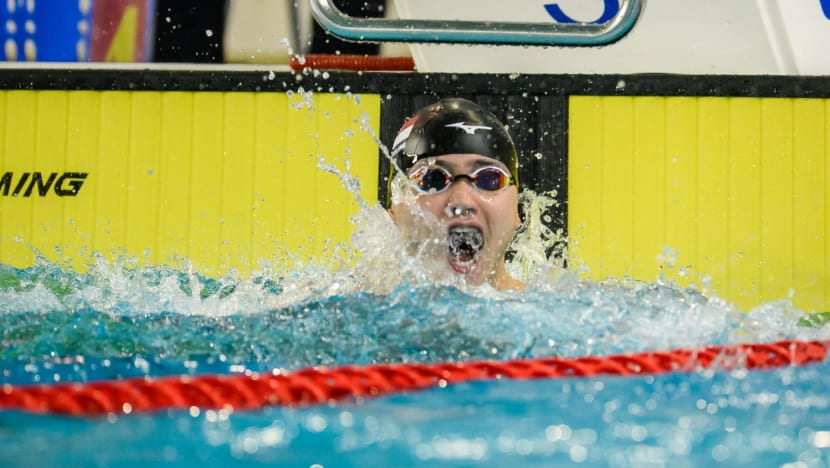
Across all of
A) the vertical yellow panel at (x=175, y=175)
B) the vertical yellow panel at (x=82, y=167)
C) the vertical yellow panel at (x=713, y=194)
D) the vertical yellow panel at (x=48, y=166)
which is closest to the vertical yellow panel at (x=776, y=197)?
the vertical yellow panel at (x=713, y=194)

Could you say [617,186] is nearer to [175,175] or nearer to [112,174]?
[175,175]

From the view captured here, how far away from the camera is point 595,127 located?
4.07m

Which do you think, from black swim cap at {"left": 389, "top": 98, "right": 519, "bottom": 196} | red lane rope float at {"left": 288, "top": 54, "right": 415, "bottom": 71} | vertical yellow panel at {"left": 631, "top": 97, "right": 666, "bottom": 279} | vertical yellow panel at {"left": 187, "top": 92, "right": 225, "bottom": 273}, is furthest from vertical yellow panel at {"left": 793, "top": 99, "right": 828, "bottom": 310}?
vertical yellow panel at {"left": 187, "top": 92, "right": 225, "bottom": 273}

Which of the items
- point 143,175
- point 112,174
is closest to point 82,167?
point 112,174

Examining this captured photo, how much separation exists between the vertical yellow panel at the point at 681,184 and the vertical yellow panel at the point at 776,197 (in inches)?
11.6

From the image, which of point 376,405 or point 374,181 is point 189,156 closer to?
point 374,181

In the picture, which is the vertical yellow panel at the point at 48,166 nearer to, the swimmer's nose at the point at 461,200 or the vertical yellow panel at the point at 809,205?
the swimmer's nose at the point at 461,200

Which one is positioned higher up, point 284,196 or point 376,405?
point 376,405

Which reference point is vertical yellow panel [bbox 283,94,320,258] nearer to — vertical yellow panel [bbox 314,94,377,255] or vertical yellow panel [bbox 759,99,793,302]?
vertical yellow panel [bbox 314,94,377,255]

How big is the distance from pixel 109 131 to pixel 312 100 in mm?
954

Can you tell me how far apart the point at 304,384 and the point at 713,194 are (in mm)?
3065

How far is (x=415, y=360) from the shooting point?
186 centimetres

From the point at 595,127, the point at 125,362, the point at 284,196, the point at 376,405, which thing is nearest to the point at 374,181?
the point at 284,196

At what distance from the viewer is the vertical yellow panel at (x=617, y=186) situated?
13.1 ft
